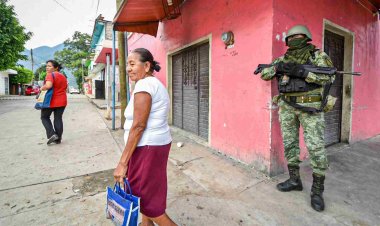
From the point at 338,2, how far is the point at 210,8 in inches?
97.1

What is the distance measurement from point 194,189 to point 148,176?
142 cm

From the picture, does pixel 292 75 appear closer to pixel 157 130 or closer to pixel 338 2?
pixel 157 130

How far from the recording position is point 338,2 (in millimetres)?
4070

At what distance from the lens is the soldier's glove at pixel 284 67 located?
239 centimetres

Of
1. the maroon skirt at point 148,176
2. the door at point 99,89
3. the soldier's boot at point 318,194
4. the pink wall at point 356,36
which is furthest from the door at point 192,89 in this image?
the door at point 99,89

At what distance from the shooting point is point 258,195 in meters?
2.61

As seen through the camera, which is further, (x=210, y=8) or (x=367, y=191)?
(x=210, y=8)

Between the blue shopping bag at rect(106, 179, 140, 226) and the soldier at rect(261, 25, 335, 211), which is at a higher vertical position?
the soldier at rect(261, 25, 335, 211)

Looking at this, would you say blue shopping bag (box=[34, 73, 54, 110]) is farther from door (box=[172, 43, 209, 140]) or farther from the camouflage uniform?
the camouflage uniform

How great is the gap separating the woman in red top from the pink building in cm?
170

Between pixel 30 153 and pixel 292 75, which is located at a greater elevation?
pixel 292 75

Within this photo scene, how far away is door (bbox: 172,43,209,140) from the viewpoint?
4785 mm

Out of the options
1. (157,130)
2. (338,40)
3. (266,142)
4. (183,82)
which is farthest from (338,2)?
(157,130)

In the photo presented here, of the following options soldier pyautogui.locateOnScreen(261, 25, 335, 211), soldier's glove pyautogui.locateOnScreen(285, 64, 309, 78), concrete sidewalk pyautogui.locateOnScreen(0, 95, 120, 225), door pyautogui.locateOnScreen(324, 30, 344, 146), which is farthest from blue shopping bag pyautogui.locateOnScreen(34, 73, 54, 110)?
door pyautogui.locateOnScreen(324, 30, 344, 146)
